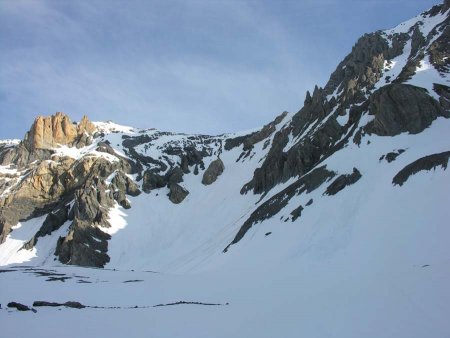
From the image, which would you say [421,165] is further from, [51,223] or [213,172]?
[51,223]

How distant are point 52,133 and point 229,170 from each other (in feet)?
206

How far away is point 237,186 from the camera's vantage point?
10950cm

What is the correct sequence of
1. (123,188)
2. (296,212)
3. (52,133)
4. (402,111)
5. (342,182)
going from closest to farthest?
(342,182) → (296,212) → (402,111) → (123,188) → (52,133)

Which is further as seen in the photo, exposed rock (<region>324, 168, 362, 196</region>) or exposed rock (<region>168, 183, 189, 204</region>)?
exposed rock (<region>168, 183, 189, 204</region>)

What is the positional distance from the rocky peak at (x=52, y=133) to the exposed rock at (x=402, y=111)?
10972 cm

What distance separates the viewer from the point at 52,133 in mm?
141250

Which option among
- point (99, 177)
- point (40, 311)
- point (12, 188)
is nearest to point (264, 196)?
point (99, 177)

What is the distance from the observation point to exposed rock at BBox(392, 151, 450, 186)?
40.1 meters

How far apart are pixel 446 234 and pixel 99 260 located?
7390cm

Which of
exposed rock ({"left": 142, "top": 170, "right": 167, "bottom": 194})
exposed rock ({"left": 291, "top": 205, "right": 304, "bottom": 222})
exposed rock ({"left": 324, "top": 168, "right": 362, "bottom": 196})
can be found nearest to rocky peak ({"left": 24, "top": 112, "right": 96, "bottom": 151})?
exposed rock ({"left": 142, "top": 170, "right": 167, "bottom": 194})

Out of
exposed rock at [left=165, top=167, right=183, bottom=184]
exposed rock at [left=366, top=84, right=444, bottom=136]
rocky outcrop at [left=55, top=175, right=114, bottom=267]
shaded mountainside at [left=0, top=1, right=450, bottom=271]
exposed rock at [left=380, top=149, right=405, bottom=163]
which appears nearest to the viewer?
exposed rock at [left=380, top=149, right=405, bottom=163]

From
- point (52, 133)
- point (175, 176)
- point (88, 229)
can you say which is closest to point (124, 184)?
point (175, 176)

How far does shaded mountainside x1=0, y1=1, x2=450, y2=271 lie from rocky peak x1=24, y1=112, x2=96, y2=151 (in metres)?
0.37

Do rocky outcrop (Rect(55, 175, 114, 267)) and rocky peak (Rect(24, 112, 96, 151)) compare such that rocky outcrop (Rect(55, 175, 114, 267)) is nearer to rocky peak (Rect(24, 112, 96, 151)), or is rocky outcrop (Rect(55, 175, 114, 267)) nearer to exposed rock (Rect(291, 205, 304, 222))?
rocky peak (Rect(24, 112, 96, 151))
